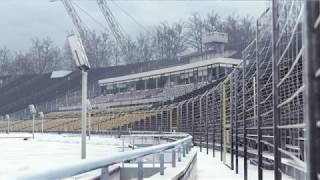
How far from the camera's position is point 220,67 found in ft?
229

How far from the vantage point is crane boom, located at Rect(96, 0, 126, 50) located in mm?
112938

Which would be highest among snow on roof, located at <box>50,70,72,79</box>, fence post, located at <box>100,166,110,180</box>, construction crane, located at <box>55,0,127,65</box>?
construction crane, located at <box>55,0,127,65</box>

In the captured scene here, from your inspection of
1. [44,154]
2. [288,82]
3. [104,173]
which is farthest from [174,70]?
[104,173]

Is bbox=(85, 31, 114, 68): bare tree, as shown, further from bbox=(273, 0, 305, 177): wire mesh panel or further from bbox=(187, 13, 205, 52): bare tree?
bbox=(273, 0, 305, 177): wire mesh panel

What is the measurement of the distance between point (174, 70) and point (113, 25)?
4085 centimetres

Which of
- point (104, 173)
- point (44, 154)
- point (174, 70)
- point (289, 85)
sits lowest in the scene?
point (44, 154)

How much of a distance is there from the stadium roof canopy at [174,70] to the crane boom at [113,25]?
2233cm

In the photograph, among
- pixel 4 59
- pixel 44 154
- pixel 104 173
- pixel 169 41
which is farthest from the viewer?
pixel 4 59

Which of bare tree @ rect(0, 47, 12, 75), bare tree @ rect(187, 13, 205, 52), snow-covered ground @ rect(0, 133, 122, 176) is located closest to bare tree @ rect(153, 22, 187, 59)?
bare tree @ rect(187, 13, 205, 52)

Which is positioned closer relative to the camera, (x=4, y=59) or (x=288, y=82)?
(x=288, y=82)

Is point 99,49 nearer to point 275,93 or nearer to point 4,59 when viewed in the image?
point 4,59

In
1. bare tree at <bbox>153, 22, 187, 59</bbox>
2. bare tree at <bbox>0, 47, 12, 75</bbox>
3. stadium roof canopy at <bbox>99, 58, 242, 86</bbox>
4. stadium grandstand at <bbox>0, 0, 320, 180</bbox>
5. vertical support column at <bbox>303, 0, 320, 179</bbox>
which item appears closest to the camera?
vertical support column at <bbox>303, 0, 320, 179</bbox>

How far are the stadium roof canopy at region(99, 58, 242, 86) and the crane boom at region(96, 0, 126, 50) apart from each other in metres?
22.3

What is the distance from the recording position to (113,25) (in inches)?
4584
